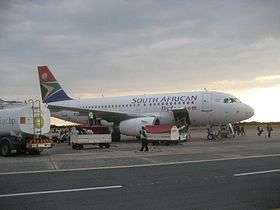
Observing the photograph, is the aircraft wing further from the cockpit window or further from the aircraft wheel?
the cockpit window

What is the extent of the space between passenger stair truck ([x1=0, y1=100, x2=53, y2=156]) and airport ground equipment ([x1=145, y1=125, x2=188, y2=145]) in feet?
28.4

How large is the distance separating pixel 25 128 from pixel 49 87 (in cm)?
2169

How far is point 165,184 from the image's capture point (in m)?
10.4

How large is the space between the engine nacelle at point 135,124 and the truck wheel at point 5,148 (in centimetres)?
1114

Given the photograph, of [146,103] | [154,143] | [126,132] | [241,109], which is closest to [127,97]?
[146,103]

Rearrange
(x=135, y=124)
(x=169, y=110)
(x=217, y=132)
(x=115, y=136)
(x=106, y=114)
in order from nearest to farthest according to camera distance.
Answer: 1. (x=135, y=124)
2. (x=169, y=110)
3. (x=106, y=114)
4. (x=217, y=132)
5. (x=115, y=136)

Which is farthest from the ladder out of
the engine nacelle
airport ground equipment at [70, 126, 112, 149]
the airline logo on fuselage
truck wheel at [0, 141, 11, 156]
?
the airline logo on fuselage

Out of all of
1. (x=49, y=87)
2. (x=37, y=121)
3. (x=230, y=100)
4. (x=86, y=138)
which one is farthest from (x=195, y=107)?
(x=49, y=87)

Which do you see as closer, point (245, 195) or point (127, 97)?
point (245, 195)

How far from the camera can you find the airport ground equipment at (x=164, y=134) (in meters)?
26.4

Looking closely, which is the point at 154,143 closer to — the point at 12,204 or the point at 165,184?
the point at 165,184

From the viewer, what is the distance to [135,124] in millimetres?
29484

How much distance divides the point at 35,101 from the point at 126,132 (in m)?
10.5

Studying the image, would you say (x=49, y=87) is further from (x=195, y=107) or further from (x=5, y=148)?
(x=5, y=148)
